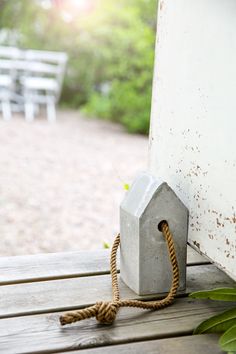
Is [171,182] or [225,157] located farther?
[171,182]

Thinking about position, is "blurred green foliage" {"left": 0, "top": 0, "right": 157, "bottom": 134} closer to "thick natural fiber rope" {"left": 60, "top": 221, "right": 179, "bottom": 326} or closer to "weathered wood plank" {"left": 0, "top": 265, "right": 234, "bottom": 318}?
"weathered wood plank" {"left": 0, "top": 265, "right": 234, "bottom": 318}

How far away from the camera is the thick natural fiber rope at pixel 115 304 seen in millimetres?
1150

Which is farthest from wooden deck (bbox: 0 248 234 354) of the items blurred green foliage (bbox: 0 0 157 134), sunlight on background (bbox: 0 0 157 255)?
blurred green foliage (bbox: 0 0 157 134)

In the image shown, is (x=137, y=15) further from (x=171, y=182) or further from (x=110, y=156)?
(x=171, y=182)

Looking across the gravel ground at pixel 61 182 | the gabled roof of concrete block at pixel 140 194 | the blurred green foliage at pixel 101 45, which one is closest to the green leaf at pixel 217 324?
the gabled roof of concrete block at pixel 140 194

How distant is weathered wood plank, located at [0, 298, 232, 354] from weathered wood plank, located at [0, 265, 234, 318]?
0.14ft

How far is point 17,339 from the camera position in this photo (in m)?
1.11

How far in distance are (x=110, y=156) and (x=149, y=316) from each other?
4687 mm

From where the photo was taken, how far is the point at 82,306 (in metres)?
1.25

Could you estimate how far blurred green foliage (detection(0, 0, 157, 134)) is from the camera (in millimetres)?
7496

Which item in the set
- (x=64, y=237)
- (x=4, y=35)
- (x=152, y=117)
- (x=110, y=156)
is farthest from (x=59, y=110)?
(x=152, y=117)

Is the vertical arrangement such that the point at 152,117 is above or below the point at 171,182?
above

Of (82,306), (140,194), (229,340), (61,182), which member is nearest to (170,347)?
(229,340)

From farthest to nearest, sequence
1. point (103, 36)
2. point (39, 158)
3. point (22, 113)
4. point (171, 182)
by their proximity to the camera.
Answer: point (103, 36) < point (22, 113) < point (39, 158) < point (171, 182)
